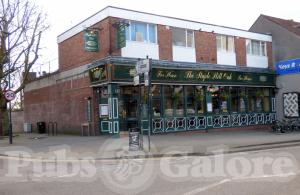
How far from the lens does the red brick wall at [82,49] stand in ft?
79.0

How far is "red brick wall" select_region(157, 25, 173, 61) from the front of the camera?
26047 mm

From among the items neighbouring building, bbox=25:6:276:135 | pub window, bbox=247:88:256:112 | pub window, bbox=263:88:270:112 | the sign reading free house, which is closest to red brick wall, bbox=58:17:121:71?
neighbouring building, bbox=25:6:276:135

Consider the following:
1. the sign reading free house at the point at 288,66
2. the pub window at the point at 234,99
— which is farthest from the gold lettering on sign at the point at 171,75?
the sign reading free house at the point at 288,66

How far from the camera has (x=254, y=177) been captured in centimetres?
985

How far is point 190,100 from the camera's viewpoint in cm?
2759

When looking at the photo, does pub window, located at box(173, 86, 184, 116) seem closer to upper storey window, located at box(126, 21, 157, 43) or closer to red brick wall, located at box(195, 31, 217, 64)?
red brick wall, located at box(195, 31, 217, 64)

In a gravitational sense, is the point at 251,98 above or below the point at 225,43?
below

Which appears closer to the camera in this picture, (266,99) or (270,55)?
(266,99)

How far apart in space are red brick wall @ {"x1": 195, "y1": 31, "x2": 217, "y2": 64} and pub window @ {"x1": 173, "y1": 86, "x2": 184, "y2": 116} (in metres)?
2.62

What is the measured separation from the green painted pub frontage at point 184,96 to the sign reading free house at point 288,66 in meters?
0.63

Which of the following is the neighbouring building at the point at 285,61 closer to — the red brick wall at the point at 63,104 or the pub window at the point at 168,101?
the pub window at the point at 168,101

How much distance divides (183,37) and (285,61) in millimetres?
9340

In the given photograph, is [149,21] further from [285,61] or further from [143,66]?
[285,61]

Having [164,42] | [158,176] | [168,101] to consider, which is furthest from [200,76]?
[158,176]
